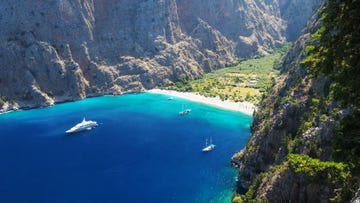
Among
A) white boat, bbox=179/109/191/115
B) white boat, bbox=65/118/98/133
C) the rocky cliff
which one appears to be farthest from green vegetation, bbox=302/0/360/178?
white boat, bbox=179/109/191/115

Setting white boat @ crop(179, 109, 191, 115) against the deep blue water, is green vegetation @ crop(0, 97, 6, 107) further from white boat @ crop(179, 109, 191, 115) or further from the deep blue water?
white boat @ crop(179, 109, 191, 115)

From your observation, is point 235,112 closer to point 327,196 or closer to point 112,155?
point 112,155

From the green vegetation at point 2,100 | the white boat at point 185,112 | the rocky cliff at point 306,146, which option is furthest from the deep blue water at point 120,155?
the rocky cliff at point 306,146

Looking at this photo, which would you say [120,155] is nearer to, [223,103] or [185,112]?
[185,112]

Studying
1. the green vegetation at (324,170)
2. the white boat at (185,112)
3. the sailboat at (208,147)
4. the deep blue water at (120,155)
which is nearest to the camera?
the green vegetation at (324,170)

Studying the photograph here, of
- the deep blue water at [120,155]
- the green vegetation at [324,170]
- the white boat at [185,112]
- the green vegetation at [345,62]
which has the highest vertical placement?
the green vegetation at [345,62]

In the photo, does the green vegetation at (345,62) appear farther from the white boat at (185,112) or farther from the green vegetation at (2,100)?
the green vegetation at (2,100)

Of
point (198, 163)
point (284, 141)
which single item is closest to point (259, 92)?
point (198, 163)

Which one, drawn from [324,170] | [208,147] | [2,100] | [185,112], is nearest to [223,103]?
[185,112]

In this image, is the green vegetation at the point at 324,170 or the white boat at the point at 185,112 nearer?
the green vegetation at the point at 324,170
